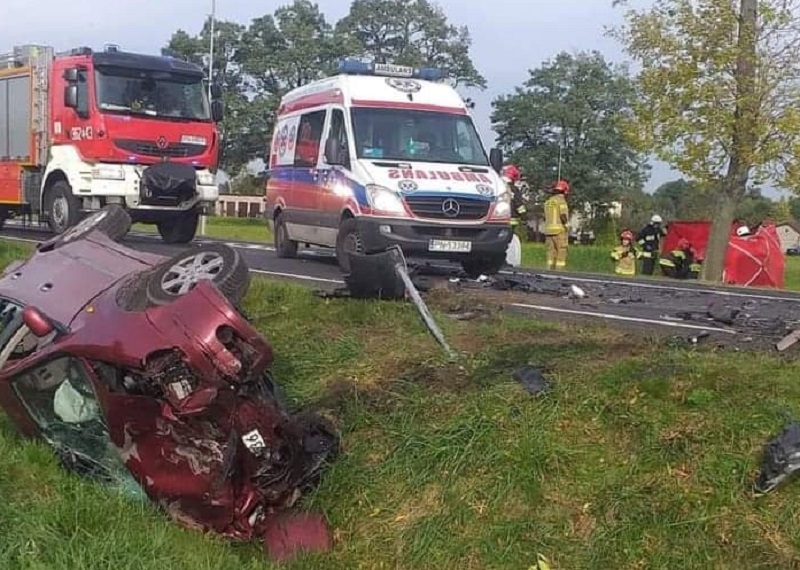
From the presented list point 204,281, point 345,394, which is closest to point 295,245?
point 345,394

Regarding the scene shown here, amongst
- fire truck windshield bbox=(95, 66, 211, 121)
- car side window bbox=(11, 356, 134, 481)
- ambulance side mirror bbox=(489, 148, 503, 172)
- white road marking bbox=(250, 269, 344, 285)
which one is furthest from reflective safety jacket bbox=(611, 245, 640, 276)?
car side window bbox=(11, 356, 134, 481)

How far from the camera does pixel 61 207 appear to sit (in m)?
15.7

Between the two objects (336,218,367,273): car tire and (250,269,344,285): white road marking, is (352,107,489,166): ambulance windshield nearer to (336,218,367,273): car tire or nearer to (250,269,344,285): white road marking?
(336,218,367,273): car tire

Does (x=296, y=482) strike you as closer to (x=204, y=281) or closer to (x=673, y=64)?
(x=204, y=281)

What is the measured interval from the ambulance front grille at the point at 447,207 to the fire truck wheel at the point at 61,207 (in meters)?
6.10

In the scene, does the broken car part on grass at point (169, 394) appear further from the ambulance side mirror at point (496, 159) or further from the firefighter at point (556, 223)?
the firefighter at point (556, 223)

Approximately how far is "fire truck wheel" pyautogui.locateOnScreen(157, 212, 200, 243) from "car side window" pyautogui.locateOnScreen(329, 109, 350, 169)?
4801 mm

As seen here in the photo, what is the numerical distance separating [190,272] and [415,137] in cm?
738

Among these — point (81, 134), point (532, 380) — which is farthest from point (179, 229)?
point (532, 380)

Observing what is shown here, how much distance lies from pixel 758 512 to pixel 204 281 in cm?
242

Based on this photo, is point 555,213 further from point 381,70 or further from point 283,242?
point 381,70

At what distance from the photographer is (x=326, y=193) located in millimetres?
12430

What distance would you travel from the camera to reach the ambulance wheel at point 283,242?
1434 centimetres

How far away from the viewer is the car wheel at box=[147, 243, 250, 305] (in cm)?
470
